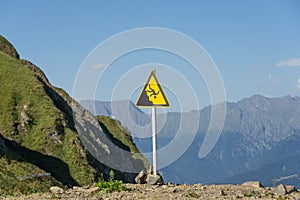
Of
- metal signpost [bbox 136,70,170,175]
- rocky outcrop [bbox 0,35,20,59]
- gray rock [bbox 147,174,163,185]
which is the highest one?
rocky outcrop [bbox 0,35,20,59]

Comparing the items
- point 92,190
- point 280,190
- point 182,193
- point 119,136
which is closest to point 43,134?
point 119,136

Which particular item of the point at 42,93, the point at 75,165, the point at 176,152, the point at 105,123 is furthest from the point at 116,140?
the point at 176,152

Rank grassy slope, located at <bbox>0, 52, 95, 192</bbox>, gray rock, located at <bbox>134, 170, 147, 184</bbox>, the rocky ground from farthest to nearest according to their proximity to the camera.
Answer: grassy slope, located at <bbox>0, 52, 95, 192</bbox>, gray rock, located at <bbox>134, 170, 147, 184</bbox>, the rocky ground

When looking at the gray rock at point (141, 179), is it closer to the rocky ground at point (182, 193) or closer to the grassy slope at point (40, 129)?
the rocky ground at point (182, 193)

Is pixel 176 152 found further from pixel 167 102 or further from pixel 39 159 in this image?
pixel 39 159

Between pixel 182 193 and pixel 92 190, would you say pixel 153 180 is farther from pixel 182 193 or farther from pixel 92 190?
pixel 182 193

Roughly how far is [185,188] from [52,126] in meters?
76.4

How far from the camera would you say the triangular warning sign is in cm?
1873

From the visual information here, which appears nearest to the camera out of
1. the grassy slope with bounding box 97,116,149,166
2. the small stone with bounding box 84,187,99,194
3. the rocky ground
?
the rocky ground

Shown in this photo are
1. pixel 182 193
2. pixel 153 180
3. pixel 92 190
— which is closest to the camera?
pixel 182 193

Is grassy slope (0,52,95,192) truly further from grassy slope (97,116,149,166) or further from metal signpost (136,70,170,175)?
metal signpost (136,70,170,175)

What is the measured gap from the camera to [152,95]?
18.8 meters

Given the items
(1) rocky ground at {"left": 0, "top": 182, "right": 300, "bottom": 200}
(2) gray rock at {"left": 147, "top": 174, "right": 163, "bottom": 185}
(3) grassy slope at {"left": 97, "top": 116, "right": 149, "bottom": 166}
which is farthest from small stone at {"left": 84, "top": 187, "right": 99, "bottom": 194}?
(3) grassy slope at {"left": 97, "top": 116, "right": 149, "bottom": 166}

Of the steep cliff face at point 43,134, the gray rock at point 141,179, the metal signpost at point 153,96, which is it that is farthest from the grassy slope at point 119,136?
the metal signpost at point 153,96
